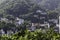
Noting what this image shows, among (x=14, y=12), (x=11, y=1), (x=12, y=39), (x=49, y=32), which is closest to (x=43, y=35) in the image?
(x=49, y=32)

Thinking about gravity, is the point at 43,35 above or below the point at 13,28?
above

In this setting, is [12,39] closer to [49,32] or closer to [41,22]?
[49,32]

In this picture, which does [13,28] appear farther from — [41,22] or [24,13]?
[24,13]

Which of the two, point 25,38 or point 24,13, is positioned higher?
point 25,38

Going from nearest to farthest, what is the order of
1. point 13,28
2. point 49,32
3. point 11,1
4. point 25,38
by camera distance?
point 25,38 < point 49,32 < point 13,28 < point 11,1

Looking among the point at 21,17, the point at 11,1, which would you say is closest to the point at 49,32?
the point at 21,17

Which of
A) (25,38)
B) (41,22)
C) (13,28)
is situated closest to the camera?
(25,38)

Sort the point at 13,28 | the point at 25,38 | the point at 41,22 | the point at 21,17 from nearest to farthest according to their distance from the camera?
the point at 25,38 → the point at 13,28 → the point at 41,22 → the point at 21,17

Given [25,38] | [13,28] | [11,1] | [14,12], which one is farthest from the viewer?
[11,1]

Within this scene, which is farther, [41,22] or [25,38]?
[41,22]
